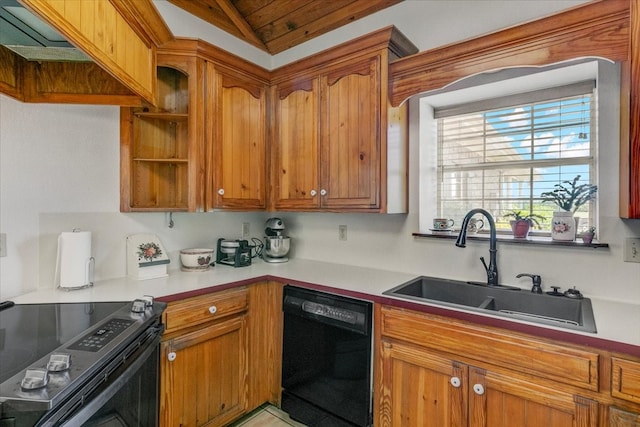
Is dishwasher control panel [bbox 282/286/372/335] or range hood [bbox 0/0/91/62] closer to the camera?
range hood [bbox 0/0/91/62]

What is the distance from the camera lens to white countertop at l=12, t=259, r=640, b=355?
1168 millimetres

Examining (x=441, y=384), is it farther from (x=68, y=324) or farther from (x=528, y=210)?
(x=68, y=324)

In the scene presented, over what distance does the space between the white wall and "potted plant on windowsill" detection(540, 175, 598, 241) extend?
0.10m

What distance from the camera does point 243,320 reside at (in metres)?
1.97

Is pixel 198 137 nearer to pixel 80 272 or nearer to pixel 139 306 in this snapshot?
pixel 80 272

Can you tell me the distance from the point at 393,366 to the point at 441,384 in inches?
8.8

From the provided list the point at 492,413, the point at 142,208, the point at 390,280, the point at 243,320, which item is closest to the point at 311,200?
the point at 390,280

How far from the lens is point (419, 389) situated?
1.50m

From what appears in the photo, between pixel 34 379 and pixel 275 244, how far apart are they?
1.70m

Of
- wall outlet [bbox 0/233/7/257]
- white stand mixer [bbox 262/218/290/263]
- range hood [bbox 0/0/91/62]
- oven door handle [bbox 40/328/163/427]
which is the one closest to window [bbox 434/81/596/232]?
white stand mixer [bbox 262/218/290/263]

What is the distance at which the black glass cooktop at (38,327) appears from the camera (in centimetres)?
98

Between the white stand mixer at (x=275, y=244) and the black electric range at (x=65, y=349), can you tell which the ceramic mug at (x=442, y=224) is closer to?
the white stand mixer at (x=275, y=244)

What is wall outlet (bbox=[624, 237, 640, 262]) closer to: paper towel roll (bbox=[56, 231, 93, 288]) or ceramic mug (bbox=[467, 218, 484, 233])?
ceramic mug (bbox=[467, 218, 484, 233])

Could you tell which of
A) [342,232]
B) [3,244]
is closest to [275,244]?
[342,232]
